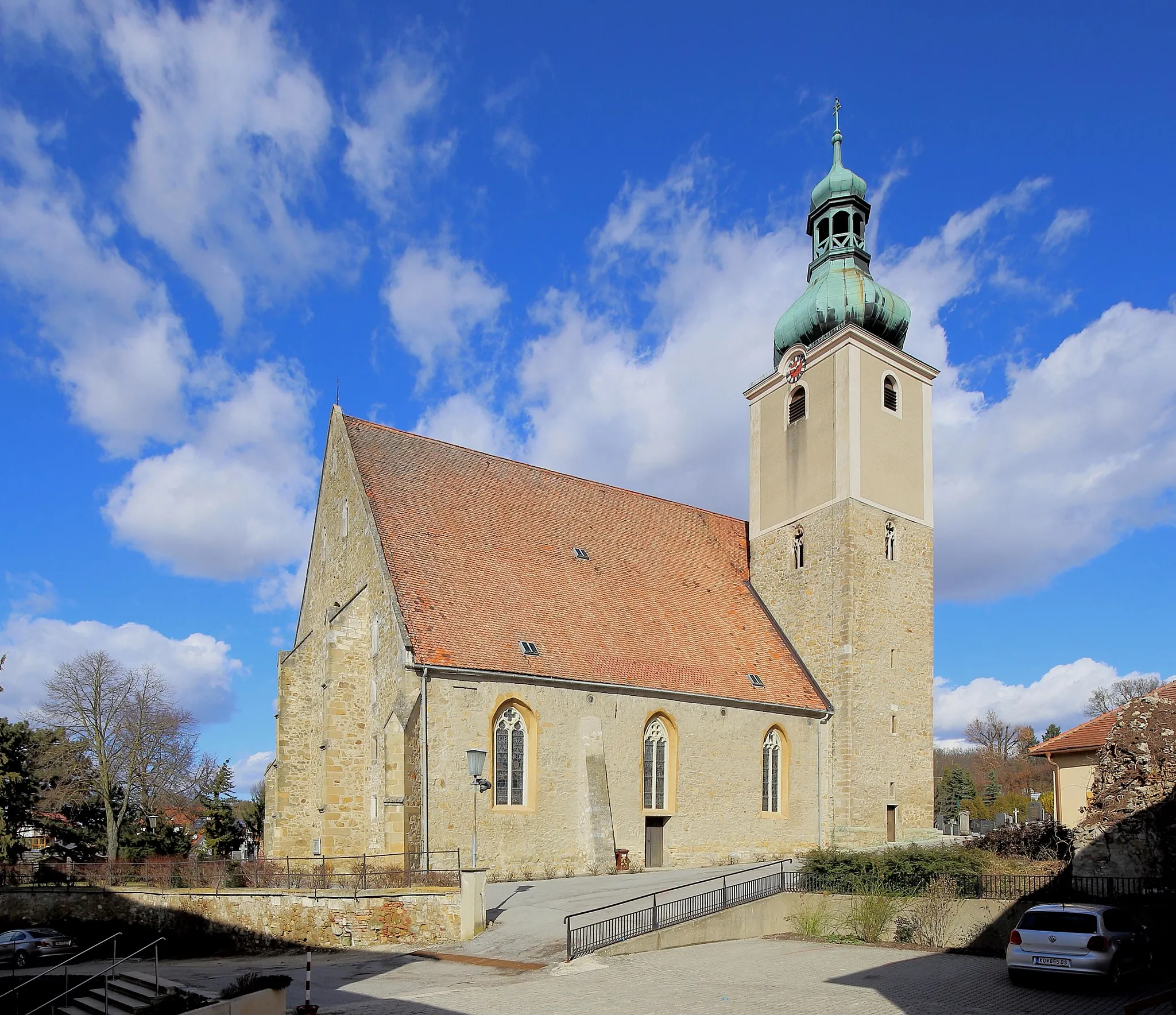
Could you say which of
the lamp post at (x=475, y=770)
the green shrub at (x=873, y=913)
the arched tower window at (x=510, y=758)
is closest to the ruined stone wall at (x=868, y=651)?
the green shrub at (x=873, y=913)

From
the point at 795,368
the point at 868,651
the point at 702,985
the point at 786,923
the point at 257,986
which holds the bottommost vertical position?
the point at 786,923

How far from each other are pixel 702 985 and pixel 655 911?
10.7ft

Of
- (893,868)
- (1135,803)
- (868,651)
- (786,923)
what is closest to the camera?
(1135,803)

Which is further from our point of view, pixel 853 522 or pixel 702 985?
pixel 853 522

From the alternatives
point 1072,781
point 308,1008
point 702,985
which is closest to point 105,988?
point 308,1008

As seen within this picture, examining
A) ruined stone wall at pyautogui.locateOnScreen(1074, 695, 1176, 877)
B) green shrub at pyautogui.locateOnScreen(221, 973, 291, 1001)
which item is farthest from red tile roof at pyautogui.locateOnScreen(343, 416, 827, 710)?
ruined stone wall at pyautogui.locateOnScreen(1074, 695, 1176, 877)

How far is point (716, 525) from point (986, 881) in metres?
17.6

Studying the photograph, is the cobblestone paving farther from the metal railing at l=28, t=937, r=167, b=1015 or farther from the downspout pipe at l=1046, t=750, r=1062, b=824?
the downspout pipe at l=1046, t=750, r=1062, b=824

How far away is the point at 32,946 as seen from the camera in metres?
20.1

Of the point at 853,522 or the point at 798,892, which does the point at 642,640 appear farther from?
the point at 798,892

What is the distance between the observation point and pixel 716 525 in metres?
32.6

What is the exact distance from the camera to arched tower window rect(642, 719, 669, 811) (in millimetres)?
23422

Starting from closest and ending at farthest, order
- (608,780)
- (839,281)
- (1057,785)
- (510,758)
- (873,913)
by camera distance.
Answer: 1. (873,913)
2. (510,758)
3. (608,780)
4. (1057,785)
5. (839,281)

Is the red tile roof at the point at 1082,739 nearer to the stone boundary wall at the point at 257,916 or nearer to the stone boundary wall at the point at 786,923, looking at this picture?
the stone boundary wall at the point at 786,923
